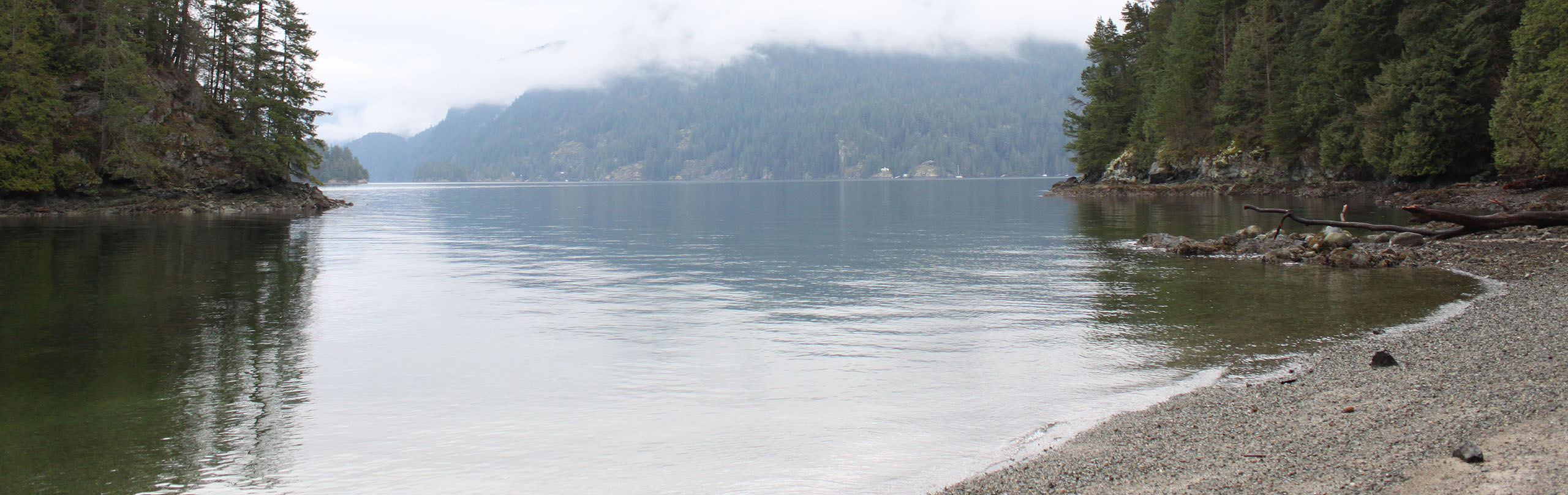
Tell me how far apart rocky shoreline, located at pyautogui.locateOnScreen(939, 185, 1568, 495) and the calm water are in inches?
31.3

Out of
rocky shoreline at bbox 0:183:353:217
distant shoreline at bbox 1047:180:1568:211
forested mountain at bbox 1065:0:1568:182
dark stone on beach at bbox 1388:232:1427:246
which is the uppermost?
forested mountain at bbox 1065:0:1568:182

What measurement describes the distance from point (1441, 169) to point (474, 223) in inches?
2268

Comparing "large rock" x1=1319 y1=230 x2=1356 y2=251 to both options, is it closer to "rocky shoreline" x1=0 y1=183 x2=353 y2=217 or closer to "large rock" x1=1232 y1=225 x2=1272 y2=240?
"large rock" x1=1232 y1=225 x2=1272 y2=240

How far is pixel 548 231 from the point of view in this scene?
153 ft

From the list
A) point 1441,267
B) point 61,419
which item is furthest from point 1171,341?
point 61,419

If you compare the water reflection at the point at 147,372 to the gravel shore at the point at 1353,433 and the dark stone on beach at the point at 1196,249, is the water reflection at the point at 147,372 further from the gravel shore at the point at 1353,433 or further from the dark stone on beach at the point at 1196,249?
the dark stone on beach at the point at 1196,249

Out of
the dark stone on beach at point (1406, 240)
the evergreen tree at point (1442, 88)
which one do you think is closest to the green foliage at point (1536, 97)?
the evergreen tree at point (1442, 88)

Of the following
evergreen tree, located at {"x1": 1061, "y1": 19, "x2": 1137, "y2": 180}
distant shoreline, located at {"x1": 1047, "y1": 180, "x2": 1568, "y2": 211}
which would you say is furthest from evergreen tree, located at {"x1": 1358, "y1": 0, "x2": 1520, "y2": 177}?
evergreen tree, located at {"x1": 1061, "y1": 19, "x2": 1137, "y2": 180}

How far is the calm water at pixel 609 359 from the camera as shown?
8750 millimetres

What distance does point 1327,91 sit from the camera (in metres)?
62.0

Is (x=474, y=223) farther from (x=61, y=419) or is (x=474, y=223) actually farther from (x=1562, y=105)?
(x=1562, y=105)

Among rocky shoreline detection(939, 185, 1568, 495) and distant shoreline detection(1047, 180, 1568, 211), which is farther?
distant shoreline detection(1047, 180, 1568, 211)

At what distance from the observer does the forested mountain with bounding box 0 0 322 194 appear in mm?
54006

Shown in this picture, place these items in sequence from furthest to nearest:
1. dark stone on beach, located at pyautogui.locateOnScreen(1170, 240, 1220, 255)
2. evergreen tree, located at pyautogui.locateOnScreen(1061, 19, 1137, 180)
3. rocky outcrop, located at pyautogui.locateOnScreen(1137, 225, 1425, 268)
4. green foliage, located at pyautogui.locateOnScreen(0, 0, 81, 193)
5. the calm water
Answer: evergreen tree, located at pyautogui.locateOnScreen(1061, 19, 1137, 180) < green foliage, located at pyautogui.locateOnScreen(0, 0, 81, 193) < dark stone on beach, located at pyautogui.locateOnScreen(1170, 240, 1220, 255) < rocky outcrop, located at pyautogui.locateOnScreen(1137, 225, 1425, 268) < the calm water
